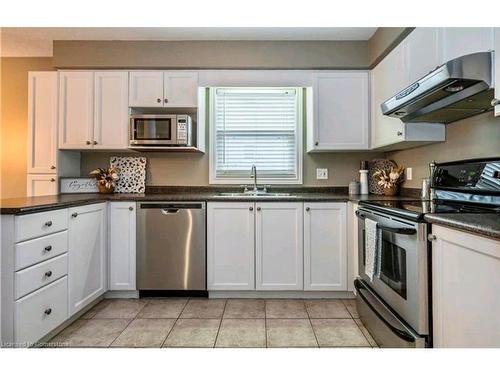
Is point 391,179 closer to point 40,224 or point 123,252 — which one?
point 123,252

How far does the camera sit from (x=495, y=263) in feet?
3.14

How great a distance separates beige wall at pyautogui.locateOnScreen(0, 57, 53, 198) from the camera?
3270mm

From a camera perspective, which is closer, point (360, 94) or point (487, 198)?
point (487, 198)

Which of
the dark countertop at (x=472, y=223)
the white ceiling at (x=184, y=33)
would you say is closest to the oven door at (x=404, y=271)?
the dark countertop at (x=472, y=223)

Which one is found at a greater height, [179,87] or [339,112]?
[179,87]

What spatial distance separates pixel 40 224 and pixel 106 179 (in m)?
1.30

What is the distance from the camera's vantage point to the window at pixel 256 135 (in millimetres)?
3156

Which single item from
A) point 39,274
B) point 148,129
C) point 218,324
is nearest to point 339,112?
point 148,129

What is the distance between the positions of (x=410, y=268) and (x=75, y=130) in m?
3.12

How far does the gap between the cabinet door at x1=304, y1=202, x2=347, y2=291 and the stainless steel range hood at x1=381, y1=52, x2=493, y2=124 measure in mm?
959

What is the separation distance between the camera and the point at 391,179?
8.87 ft

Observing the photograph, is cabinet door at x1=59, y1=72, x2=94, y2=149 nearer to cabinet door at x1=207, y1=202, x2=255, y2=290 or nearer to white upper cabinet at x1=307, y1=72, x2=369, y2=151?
cabinet door at x1=207, y1=202, x2=255, y2=290
